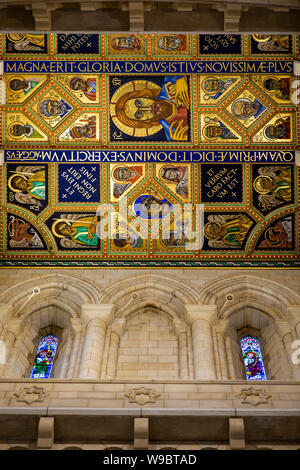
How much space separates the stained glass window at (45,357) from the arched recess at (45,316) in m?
0.09

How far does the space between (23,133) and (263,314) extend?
239 inches

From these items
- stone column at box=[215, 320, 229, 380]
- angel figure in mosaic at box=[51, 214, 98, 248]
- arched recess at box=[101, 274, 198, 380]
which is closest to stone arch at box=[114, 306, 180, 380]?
arched recess at box=[101, 274, 198, 380]

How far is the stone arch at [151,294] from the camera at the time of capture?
15.3 m

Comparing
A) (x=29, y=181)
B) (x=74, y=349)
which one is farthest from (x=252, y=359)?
(x=29, y=181)

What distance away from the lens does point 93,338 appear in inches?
562

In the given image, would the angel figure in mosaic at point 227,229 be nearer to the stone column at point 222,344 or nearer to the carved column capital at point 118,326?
the stone column at point 222,344

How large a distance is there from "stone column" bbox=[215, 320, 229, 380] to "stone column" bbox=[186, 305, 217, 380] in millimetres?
150

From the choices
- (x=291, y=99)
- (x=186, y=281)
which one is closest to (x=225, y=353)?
(x=186, y=281)

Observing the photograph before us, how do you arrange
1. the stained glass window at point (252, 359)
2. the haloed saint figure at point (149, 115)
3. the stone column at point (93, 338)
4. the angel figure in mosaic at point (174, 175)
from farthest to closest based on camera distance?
1. the angel figure in mosaic at point (174, 175)
2. the haloed saint figure at point (149, 115)
3. the stained glass window at point (252, 359)
4. the stone column at point (93, 338)

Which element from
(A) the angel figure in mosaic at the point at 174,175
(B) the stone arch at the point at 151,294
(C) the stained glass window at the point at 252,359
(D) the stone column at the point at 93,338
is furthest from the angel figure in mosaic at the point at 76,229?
(C) the stained glass window at the point at 252,359

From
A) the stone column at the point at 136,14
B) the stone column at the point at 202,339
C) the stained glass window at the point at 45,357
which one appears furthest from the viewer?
the stained glass window at the point at 45,357

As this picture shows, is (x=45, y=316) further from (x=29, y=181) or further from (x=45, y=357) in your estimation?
(x=29, y=181)

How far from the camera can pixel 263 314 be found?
15.3 meters

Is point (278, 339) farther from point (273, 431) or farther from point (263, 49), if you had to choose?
point (263, 49)
